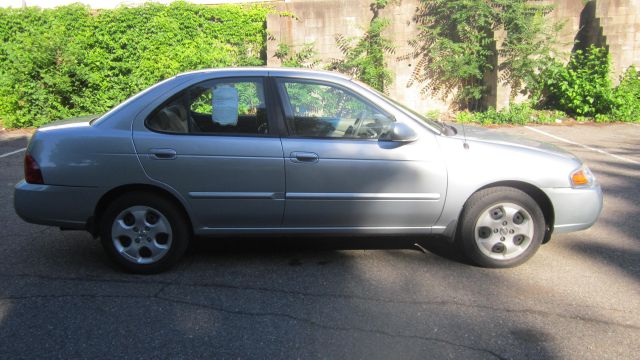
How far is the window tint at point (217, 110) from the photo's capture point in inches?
177

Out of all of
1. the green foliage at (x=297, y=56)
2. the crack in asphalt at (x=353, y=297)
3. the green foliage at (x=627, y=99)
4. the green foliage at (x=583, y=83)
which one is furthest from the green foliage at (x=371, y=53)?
the crack in asphalt at (x=353, y=297)

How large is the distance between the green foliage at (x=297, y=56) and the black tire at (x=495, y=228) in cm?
908

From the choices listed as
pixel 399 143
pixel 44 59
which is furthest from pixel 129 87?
pixel 399 143

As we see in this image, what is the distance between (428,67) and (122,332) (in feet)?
36.6

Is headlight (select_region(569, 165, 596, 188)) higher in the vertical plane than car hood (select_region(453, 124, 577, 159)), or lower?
lower

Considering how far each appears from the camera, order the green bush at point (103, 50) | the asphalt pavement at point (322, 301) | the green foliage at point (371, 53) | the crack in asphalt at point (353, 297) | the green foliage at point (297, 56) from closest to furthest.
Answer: the asphalt pavement at point (322, 301) < the crack in asphalt at point (353, 297) < the green bush at point (103, 50) < the green foliage at point (371, 53) < the green foliage at point (297, 56)

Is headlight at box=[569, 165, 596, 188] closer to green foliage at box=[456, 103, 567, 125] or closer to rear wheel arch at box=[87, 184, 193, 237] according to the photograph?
rear wheel arch at box=[87, 184, 193, 237]

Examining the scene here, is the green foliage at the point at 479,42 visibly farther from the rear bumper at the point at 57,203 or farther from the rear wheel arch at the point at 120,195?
the rear bumper at the point at 57,203

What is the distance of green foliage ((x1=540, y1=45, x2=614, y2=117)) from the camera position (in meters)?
12.6

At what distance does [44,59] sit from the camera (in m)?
11.9

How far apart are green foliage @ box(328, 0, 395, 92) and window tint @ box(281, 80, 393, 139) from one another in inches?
334

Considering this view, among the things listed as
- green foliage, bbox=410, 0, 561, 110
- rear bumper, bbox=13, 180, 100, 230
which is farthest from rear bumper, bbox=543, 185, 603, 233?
green foliage, bbox=410, 0, 561, 110

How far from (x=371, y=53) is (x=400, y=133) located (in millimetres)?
9028

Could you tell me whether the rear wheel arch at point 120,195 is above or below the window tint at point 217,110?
below
